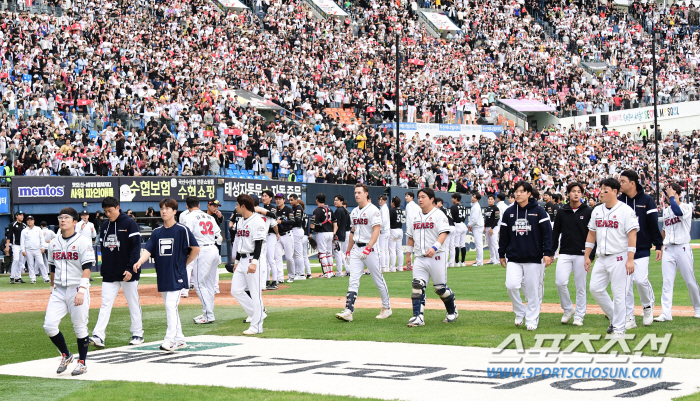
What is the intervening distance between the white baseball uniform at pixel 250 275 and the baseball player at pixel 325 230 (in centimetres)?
871

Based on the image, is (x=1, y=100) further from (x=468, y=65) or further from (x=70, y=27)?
(x=468, y=65)

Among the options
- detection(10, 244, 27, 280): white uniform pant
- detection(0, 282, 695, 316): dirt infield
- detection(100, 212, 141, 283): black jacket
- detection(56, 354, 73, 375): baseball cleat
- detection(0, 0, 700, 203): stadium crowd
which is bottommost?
detection(0, 282, 695, 316): dirt infield

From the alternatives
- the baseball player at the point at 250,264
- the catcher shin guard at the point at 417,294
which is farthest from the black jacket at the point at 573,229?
the baseball player at the point at 250,264

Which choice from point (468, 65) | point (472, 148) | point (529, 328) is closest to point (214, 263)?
point (529, 328)

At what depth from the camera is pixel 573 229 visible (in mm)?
11906

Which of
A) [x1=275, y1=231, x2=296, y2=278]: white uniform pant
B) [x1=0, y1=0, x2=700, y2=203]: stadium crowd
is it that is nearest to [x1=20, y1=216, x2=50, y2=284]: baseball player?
[x1=0, y1=0, x2=700, y2=203]: stadium crowd

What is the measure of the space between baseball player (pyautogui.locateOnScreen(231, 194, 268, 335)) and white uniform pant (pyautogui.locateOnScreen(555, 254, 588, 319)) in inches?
171

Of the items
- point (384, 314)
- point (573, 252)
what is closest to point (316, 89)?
point (384, 314)

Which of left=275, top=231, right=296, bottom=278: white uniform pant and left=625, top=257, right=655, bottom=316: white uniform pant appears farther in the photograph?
left=275, top=231, right=296, bottom=278: white uniform pant

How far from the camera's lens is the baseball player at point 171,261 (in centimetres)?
1050

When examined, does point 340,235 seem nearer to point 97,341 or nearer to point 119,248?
point 119,248

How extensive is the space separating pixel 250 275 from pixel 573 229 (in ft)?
15.7

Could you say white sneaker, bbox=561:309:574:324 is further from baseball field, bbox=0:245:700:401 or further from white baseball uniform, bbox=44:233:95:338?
white baseball uniform, bbox=44:233:95:338

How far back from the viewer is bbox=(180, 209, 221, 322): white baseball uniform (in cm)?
1350
